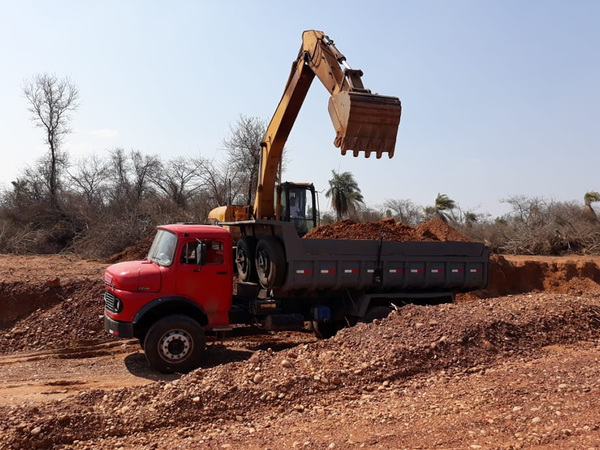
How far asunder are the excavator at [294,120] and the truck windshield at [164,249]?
5.09 feet

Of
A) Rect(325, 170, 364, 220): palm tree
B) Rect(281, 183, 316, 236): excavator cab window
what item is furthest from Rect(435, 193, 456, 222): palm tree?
Rect(281, 183, 316, 236): excavator cab window

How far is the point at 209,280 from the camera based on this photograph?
8703mm

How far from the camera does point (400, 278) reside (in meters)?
9.71

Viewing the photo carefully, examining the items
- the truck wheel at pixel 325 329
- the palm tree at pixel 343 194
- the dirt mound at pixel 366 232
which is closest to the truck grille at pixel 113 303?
the truck wheel at pixel 325 329

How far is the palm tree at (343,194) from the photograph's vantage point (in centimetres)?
2714

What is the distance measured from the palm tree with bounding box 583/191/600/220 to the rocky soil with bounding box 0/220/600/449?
711 inches

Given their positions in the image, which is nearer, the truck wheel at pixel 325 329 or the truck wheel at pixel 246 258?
the truck wheel at pixel 246 258

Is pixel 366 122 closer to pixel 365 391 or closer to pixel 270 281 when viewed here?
pixel 270 281

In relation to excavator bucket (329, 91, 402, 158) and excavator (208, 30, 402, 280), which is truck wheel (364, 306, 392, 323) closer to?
excavator (208, 30, 402, 280)

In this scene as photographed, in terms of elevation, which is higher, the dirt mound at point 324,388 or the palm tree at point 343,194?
the palm tree at point 343,194

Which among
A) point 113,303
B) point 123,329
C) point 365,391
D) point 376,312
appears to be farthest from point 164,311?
point 365,391

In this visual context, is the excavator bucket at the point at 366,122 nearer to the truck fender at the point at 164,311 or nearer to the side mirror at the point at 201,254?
the side mirror at the point at 201,254

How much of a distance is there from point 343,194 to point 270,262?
19592 mm

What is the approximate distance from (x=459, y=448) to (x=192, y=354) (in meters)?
4.93
